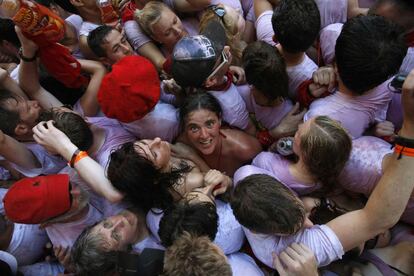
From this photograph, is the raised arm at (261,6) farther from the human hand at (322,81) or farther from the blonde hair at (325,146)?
the blonde hair at (325,146)

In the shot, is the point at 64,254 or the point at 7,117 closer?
the point at 64,254

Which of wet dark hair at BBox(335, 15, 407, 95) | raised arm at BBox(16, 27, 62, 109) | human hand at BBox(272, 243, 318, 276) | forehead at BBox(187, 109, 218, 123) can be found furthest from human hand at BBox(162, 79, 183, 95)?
human hand at BBox(272, 243, 318, 276)

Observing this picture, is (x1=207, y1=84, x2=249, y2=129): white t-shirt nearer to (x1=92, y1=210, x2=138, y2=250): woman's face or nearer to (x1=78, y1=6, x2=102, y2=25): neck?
(x1=92, y1=210, x2=138, y2=250): woman's face

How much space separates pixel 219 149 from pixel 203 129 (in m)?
0.23

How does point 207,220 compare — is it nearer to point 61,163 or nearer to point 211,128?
point 211,128

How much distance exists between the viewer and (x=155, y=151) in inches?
77.5

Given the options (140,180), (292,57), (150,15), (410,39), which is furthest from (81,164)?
(410,39)

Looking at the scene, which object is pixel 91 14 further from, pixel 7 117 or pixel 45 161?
pixel 45 161

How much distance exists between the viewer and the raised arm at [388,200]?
1345 mm

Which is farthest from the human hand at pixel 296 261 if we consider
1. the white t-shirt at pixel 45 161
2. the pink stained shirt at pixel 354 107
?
the white t-shirt at pixel 45 161

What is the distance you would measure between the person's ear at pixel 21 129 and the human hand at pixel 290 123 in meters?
1.56

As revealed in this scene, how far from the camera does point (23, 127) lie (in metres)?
2.30

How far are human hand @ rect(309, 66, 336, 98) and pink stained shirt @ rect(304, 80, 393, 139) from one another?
68mm

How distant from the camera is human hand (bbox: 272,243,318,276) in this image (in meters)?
1.49
